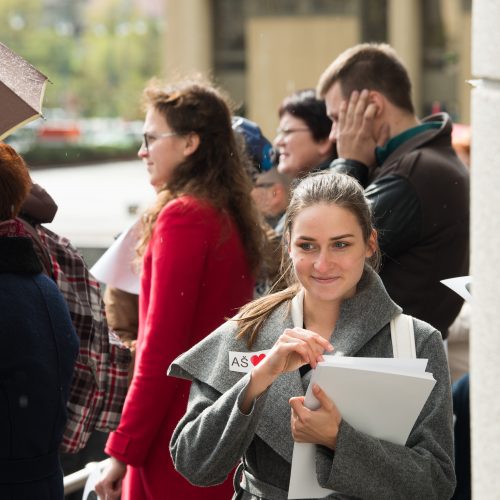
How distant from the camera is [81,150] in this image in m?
38.6

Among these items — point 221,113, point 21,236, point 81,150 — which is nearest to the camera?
point 21,236

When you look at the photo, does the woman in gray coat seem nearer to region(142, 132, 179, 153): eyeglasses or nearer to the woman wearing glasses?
region(142, 132, 179, 153): eyeglasses

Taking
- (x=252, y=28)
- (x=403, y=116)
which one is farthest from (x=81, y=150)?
(x=403, y=116)

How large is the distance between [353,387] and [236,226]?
1477mm

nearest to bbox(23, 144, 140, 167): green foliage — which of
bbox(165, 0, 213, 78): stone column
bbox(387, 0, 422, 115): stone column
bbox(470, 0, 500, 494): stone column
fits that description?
bbox(165, 0, 213, 78): stone column

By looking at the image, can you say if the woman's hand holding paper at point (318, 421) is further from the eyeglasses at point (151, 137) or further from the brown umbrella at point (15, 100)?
the eyeglasses at point (151, 137)

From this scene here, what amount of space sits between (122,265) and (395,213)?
1.13 metres

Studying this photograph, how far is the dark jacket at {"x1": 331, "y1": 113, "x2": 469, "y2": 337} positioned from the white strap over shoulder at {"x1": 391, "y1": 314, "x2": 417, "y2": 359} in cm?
106

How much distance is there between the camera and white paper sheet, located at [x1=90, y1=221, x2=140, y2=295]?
424 centimetres

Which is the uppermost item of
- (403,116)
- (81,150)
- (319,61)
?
(403,116)

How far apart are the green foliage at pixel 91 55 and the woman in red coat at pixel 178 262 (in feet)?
185

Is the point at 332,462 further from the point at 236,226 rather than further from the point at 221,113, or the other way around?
the point at 221,113

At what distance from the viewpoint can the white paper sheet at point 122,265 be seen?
13.9 feet

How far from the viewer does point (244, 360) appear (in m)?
2.75
